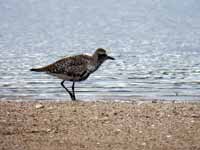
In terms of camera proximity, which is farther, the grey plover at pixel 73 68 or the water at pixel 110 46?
the water at pixel 110 46

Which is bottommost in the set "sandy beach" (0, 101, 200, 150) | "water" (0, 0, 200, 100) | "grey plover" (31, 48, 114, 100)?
"water" (0, 0, 200, 100)

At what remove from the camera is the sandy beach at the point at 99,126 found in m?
11.0

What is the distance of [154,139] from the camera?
11.2m

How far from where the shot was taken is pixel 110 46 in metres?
34.9

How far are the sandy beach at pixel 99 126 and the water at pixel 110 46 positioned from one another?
2.88 meters

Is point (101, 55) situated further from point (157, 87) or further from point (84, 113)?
point (84, 113)

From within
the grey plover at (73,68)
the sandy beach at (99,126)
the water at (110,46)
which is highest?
the sandy beach at (99,126)

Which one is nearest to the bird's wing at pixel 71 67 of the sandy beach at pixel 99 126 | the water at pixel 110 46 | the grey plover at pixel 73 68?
the grey plover at pixel 73 68

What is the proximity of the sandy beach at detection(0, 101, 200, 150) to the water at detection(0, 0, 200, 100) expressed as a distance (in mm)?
2877

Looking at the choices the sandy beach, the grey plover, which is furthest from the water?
the sandy beach

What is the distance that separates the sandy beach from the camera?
11.0m

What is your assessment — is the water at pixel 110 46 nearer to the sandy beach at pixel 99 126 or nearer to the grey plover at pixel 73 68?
the grey plover at pixel 73 68

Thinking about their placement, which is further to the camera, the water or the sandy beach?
the water

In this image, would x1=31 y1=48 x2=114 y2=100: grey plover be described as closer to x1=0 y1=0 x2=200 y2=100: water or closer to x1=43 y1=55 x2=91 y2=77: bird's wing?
x1=43 y1=55 x2=91 y2=77: bird's wing
